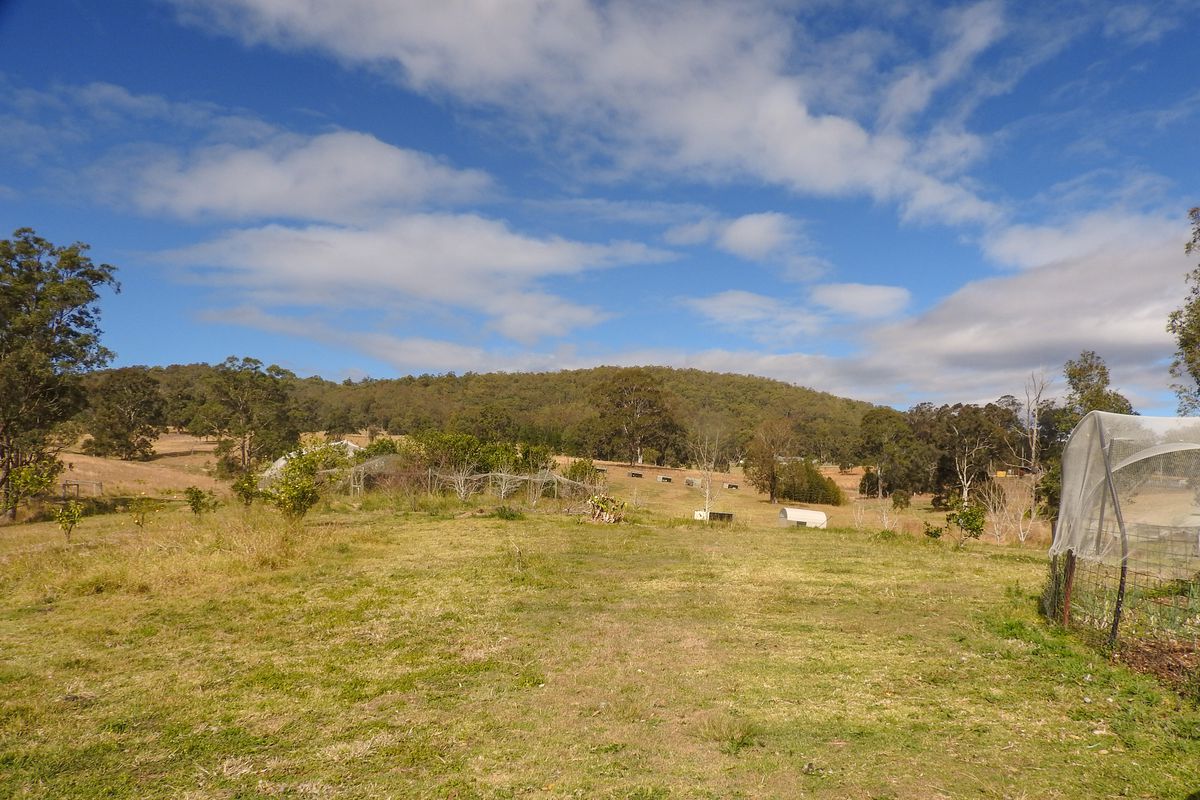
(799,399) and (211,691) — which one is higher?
(799,399)

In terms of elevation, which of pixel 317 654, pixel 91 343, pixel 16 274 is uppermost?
pixel 16 274

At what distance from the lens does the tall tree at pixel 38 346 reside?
2366cm

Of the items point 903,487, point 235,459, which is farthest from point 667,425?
point 235,459

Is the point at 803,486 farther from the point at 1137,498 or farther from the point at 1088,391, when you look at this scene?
the point at 1137,498

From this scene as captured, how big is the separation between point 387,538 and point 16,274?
65.3 feet

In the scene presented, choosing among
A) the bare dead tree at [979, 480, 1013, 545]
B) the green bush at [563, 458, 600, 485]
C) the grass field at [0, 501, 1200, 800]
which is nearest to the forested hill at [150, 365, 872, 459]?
the green bush at [563, 458, 600, 485]

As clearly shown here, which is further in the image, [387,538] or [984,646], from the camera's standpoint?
[387,538]

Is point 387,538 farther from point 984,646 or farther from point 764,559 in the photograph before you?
point 984,646

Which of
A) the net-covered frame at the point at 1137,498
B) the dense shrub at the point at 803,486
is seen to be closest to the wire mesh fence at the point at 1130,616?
the net-covered frame at the point at 1137,498

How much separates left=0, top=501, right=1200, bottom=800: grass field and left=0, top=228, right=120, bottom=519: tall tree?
14.9 meters

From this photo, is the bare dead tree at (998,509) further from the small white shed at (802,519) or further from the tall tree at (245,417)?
the tall tree at (245,417)

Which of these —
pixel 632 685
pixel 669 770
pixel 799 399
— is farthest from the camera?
pixel 799 399

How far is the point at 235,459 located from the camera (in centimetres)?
4547

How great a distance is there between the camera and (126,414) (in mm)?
56469
